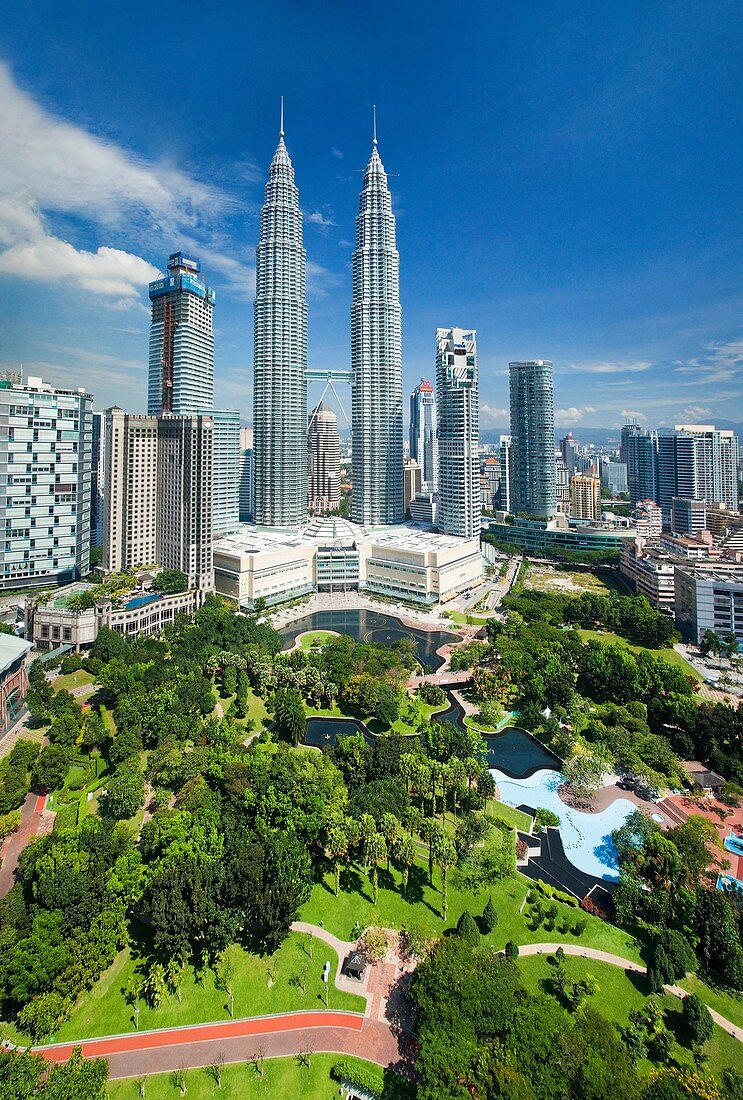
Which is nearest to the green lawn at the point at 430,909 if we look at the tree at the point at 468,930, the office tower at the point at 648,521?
the tree at the point at 468,930

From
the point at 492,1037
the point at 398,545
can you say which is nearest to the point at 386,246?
the point at 398,545

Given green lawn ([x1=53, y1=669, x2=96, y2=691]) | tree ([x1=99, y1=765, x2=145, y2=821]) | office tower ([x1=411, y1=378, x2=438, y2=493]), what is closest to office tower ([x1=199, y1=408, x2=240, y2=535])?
green lawn ([x1=53, y1=669, x2=96, y2=691])

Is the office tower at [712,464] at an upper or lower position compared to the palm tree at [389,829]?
upper

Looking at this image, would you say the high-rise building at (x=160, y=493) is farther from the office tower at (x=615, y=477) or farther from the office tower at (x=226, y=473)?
the office tower at (x=615, y=477)

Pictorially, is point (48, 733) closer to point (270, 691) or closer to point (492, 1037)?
point (270, 691)

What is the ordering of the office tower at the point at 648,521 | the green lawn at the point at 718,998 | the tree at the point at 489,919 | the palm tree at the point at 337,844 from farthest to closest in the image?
the office tower at the point at 648,521 < the palm tree at the point at 337,844 < the tree at the point at 489,919 < the green lawn at the point at 718,998

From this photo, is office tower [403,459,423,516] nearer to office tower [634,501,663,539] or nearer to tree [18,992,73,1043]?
office tower [634,501,663,539]
